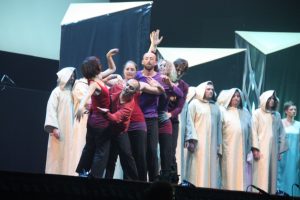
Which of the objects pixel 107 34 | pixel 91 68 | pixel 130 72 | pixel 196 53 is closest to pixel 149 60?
pixel 130 72

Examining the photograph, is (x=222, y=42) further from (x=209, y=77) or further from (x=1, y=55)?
(x=1, y=55)

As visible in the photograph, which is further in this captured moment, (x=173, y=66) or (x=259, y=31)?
(x=259, y=31)

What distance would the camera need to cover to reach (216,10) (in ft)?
34.0

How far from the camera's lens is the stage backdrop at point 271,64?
1035cm

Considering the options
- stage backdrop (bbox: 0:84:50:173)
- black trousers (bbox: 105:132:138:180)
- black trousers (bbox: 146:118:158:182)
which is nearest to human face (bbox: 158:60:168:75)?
black trousers (bbox: 146:118:158:182)

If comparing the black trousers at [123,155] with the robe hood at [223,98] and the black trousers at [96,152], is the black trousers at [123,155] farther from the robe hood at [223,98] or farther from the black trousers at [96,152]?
the robe hood at [223,98]

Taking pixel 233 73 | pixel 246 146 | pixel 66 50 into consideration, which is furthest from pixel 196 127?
pixel 233 73

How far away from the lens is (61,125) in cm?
771

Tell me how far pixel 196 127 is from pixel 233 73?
98.1 inches

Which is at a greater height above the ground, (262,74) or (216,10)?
(216,10)

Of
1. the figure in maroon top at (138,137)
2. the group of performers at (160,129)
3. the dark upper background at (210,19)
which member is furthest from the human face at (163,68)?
the dark upper background at (210,19)

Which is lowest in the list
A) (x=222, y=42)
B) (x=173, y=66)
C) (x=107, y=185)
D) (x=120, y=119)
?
(x=107, y=185)

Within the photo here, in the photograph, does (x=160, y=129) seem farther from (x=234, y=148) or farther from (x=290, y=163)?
(x=290, y=163)

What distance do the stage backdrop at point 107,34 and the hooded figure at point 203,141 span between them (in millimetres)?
931
